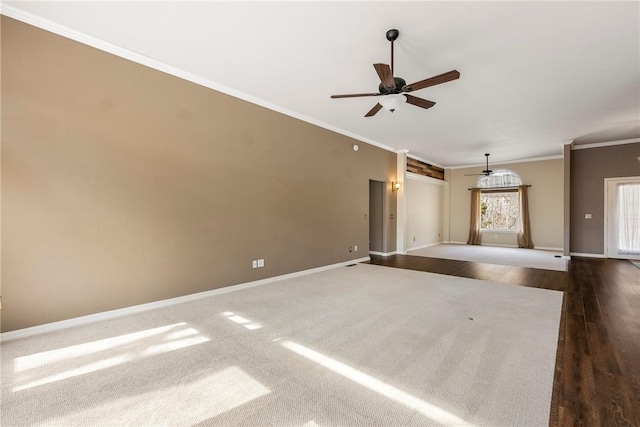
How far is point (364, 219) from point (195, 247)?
13.4 ft

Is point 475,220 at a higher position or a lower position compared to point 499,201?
lower

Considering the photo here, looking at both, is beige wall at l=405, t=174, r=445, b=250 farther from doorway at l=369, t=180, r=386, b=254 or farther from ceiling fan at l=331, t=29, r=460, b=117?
ceiling fan at l=331, t=29, r=460, b=117

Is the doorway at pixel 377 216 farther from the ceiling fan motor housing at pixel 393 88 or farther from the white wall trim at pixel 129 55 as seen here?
the ceiling fan motor housing at pixel 393 88

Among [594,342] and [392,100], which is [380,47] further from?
[594,342]

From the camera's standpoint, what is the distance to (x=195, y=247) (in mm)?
3740

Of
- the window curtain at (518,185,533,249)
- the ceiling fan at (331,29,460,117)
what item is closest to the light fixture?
the ceiling fan at (331,29,460,117)

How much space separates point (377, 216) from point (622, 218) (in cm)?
A: 596

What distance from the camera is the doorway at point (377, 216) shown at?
302 inches

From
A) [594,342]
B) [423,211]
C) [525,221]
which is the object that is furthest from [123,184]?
[525,221]

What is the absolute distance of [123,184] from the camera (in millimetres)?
3172

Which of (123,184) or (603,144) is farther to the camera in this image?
(603,144)

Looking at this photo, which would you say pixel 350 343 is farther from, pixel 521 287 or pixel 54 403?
pixel 521 287

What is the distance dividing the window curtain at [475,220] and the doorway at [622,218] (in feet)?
10.6

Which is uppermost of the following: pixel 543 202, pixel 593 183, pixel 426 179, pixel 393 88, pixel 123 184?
pixel 393 88
